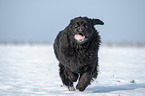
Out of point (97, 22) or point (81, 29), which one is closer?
point (81, 29)

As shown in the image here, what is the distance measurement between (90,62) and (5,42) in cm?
7463

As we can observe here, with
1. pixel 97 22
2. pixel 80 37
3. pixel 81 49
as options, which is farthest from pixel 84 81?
pixel 97 22

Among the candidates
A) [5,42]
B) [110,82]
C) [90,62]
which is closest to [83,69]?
[90,62]

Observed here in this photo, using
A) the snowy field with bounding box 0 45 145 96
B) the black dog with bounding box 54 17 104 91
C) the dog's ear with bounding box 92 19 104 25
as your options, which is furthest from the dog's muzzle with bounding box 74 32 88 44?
the snowy field with bounding box 0 45 145 96

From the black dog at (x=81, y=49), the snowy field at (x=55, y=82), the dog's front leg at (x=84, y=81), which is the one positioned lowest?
the snowy field at (x=55, y=82)

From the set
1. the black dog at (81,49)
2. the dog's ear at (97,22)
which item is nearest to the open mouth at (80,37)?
the black dog at (81,49)

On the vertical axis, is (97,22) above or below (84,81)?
above

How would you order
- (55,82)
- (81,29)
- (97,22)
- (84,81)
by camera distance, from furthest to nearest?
(55,82) → (97,22) → (84,81) → (81,29)

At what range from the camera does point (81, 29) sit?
4.64 m

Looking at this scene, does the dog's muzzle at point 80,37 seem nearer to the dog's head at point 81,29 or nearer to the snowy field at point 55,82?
the dog's head at point 81,29

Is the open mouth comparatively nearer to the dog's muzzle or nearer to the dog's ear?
the dog's muzzle

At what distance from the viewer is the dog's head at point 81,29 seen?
465 cm

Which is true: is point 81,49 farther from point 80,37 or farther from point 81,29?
point 81,29

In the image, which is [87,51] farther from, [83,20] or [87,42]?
[83,20]
